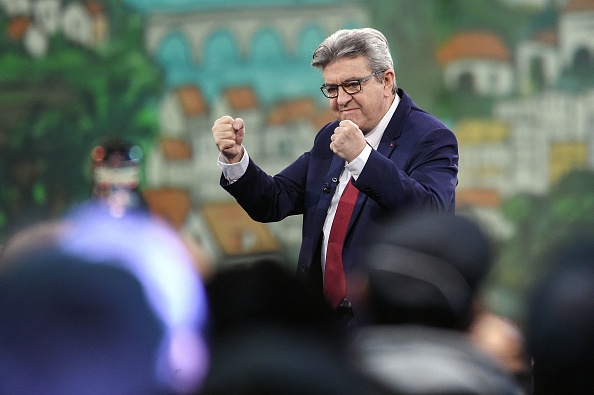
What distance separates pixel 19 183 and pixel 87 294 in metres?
6.75

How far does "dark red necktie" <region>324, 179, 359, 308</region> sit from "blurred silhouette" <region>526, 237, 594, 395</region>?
1.67 m

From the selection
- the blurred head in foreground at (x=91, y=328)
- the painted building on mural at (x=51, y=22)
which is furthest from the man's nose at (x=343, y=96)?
the painted building on mural at (x=51, y=22)

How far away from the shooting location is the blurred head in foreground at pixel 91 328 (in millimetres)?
1056

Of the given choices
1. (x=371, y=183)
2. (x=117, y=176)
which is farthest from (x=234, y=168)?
(x=117, y=176)

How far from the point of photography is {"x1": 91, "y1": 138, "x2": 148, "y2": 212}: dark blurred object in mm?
4344

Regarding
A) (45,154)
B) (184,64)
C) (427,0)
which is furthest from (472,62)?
(45,154)

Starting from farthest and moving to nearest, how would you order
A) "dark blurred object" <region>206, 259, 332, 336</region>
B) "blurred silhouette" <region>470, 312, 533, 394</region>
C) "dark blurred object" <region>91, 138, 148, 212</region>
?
"dark blurred object" <region>91, 138, 148, 212</region> < "blurred silhouette" <region>470, 312, 533, 394</region> < "dark blurred object" <region>206, 259, 332, 336</region>

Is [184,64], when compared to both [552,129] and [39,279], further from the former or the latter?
[39,279]

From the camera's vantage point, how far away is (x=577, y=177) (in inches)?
293

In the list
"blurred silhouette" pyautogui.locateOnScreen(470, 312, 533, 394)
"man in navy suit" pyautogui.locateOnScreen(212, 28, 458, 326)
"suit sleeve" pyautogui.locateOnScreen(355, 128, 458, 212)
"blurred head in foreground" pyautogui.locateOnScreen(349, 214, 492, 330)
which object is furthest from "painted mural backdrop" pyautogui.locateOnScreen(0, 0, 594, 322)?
"blurred head in foreground" pyautogui.locateOnScreen(349, 214, 492, 330)

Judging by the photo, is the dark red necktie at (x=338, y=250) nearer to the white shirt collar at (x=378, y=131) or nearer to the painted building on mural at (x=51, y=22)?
the white shirt collar at (x=378, y=131)

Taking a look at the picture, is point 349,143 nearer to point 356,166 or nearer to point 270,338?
point 356,166

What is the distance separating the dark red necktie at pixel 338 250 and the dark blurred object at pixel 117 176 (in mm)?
1430

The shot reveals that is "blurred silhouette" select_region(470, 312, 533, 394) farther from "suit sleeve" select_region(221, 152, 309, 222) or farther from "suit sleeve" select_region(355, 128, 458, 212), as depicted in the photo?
"suit sleeve" select_region(221, 152, 309, 222)
